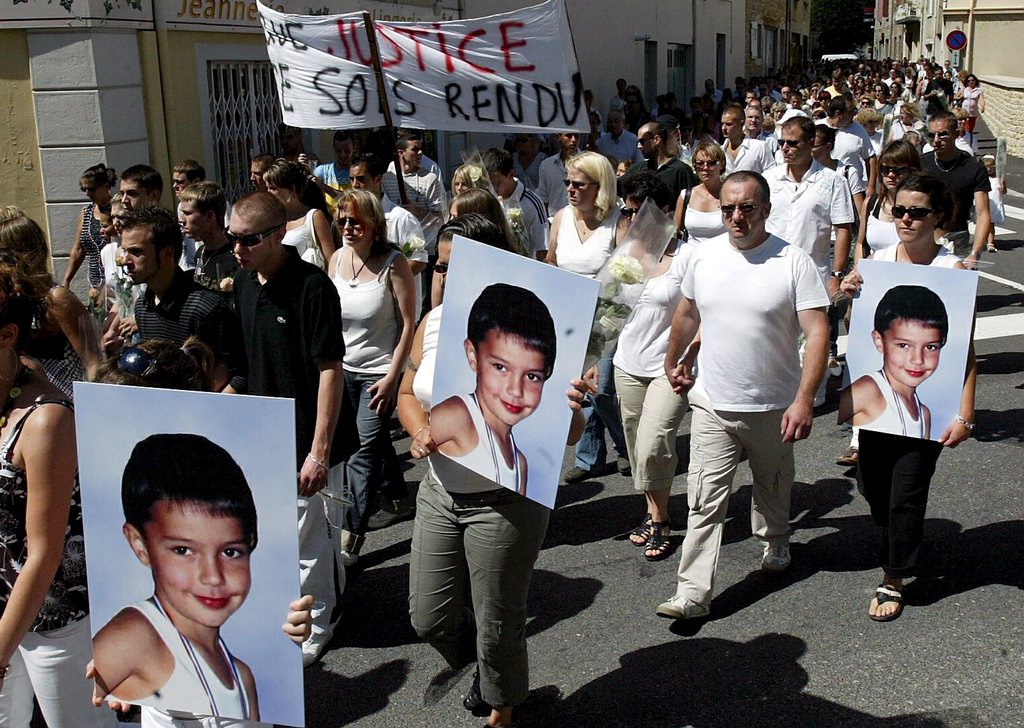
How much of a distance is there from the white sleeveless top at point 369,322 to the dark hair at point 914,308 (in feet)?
7.17

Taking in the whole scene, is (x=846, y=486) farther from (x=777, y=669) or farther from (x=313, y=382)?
(x=313, y=382)

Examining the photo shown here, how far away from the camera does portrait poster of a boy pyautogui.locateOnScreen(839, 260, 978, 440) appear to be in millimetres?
4387

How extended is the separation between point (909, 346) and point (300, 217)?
3461mm

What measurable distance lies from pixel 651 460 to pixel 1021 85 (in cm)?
3038

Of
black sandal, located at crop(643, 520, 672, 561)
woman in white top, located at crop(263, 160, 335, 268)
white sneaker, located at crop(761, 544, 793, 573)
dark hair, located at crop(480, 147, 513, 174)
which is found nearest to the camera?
white sneaker, located at crop(761, 544, 793, 573)

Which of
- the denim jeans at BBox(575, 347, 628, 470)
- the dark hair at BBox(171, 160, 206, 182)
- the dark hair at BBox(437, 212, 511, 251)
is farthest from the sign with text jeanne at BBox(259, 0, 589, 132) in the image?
the dark hair at BBox(437, 212, 511, 251)

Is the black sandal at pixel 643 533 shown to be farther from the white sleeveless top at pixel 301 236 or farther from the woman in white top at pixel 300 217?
the white sleeveless top at pixel 301 236

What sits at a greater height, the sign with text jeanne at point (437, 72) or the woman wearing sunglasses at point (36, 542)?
the sign with text jeanne at point (437, 72)

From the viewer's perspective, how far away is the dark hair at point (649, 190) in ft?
18.7

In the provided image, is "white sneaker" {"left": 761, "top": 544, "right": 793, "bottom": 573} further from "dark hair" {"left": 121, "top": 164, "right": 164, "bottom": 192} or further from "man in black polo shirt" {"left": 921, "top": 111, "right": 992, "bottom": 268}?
"dark hair" {"left": 121, "top": 164, "right": 164, "bottom": 192}

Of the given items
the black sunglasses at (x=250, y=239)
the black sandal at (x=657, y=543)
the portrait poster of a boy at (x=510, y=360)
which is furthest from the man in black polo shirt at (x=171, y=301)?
the black sandal at (x=657, y=543)

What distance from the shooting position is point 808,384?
4391 mm

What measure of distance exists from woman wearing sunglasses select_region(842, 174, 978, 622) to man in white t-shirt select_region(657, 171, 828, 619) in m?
0.37

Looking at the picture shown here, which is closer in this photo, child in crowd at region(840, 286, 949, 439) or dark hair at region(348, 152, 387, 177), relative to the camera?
child in crowd at region(840, 286, 949, 439)
